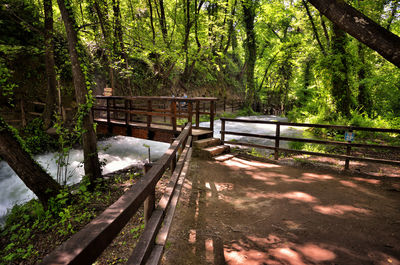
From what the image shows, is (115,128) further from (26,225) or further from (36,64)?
(36,64)

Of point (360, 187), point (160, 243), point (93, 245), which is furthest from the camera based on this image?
point (360, 187)

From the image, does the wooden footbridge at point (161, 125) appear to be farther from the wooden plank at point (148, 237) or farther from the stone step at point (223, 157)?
the wooden plank at point (148, 237)

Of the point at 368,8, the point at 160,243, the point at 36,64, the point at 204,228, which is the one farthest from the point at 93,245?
the point at 36,64

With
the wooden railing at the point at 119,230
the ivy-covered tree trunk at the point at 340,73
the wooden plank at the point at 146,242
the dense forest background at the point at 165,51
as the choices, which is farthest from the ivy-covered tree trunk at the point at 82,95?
the ivy-covered tree trunk at the point at 340,73

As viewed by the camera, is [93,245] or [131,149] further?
[131,149]

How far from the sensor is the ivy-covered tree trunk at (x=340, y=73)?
10.9 metres

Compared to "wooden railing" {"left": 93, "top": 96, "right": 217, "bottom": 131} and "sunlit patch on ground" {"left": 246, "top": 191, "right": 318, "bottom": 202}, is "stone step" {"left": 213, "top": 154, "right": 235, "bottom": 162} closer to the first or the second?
"wooden railing" {"left": 93, "top": 96, "right": 217, "bottom": 131}

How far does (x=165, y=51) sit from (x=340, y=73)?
951 centimetres

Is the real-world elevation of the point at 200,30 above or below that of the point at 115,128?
above

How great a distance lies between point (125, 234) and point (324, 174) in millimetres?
5157

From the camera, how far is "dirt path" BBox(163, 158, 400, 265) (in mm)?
2824

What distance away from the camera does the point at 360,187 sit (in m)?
5.07

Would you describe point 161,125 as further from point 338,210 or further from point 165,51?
point 338,210

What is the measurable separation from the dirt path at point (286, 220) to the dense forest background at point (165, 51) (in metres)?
4.63
